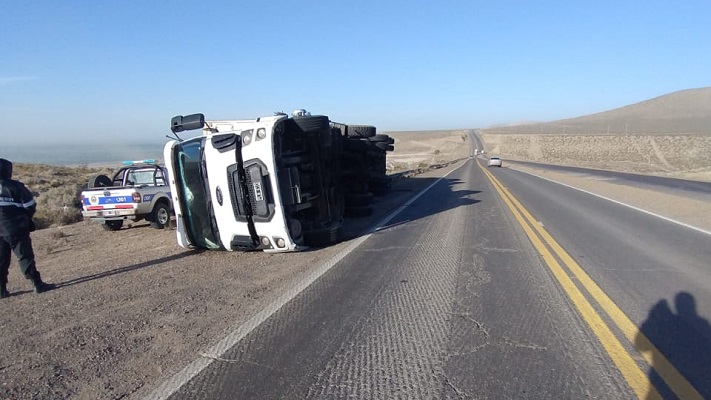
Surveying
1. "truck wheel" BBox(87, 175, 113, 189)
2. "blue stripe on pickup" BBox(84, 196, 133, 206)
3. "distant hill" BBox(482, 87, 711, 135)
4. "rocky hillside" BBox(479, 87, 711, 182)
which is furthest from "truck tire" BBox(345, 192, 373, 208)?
"distant hill" BBox(482, 87, 711, 135)

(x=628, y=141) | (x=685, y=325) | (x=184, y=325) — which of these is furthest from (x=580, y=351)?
(x=628, y=141)

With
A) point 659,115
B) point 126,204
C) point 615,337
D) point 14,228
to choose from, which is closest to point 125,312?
point 14,228

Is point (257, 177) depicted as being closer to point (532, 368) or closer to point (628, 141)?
point (532, 368)

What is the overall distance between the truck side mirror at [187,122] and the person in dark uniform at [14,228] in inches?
109

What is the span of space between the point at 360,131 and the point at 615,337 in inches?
475

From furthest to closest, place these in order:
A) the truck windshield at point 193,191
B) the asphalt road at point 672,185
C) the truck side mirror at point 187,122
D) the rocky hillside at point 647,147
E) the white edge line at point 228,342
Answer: the rocky hillside at point 647,147 → the asphalt road at point 672,185 → the truck side mirror at point 187,122 → the truck windshield at point 193,191 → the white edge line at point 228,342

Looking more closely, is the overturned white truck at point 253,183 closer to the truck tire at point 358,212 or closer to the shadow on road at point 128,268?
the shadow on road at point 128,268

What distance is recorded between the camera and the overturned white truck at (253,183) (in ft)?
27.2

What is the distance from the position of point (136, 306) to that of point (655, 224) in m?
11.8

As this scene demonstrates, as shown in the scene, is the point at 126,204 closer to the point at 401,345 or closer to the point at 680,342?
the point at 401,345

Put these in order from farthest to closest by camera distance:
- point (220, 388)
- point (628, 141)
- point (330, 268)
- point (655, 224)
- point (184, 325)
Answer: point (628, 141) → point (655, 224) → point (330, 268) → point (184, 325) → point (220, 388)

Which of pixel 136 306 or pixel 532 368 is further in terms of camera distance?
pixel 136 306

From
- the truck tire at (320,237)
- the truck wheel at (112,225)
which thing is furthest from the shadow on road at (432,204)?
the truck wheel at (112,225)

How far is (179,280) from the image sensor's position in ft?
24.3
